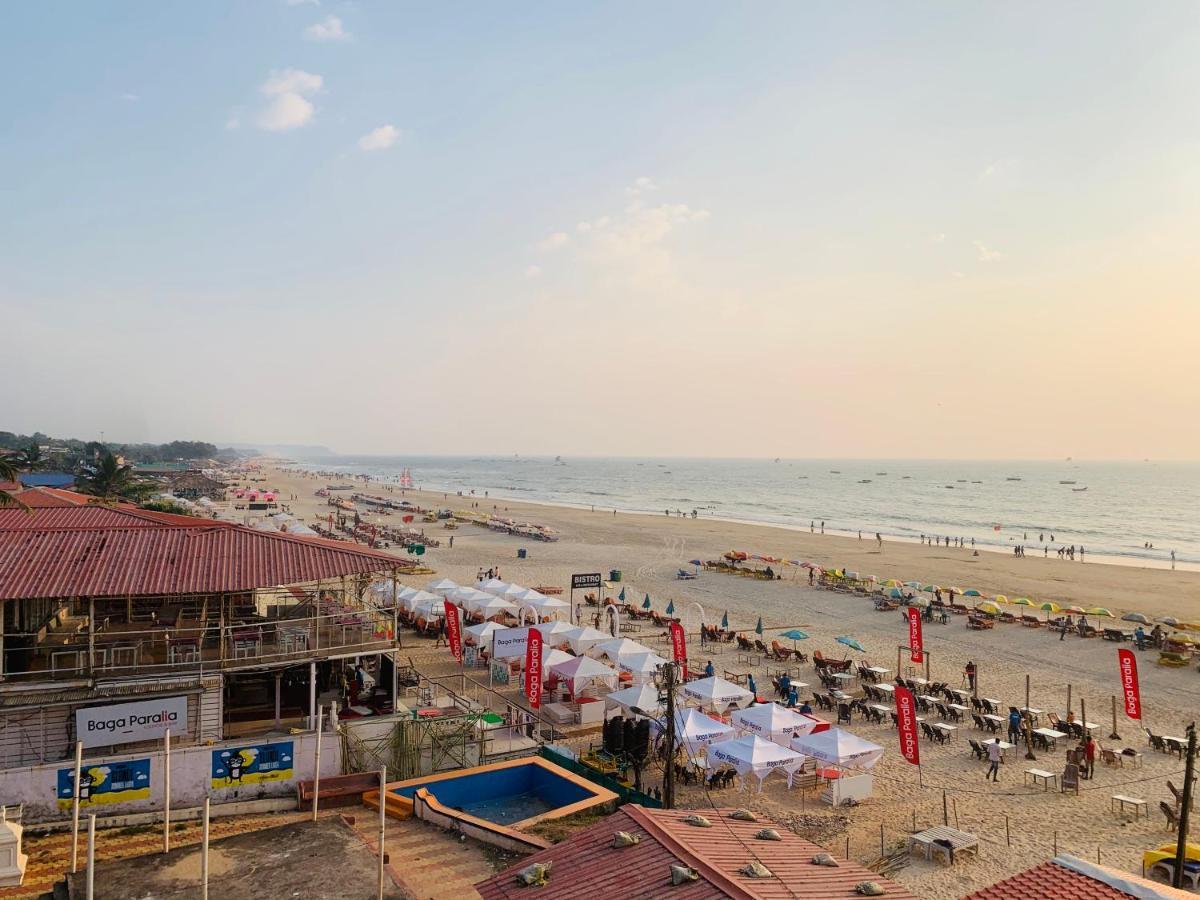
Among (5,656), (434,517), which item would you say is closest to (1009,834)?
(5,656)

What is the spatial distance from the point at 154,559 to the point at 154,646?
173 cm

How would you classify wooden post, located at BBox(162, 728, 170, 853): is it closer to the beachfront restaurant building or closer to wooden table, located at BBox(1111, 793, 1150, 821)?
the beachfront restaurant building

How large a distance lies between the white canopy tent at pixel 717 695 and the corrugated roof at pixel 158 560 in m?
9.16

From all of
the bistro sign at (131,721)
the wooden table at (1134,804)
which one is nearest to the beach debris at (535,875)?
the bistro sign at (131,721)

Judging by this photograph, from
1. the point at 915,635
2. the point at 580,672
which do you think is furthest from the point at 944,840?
the point at 915,635

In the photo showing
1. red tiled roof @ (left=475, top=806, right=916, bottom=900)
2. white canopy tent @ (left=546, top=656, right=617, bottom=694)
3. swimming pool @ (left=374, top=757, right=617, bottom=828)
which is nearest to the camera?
red tiled roof @ (left=475, top=806, right=916, bottom=900)

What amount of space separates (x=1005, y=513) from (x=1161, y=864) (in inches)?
4235

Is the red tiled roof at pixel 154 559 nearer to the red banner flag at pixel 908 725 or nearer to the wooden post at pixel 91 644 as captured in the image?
the wooden post at pixel 91 644

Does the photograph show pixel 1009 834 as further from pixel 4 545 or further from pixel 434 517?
pixel 434 517

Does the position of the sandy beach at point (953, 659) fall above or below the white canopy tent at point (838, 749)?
below

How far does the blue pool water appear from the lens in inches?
545

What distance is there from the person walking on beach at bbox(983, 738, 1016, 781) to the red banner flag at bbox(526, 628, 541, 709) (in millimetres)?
10428

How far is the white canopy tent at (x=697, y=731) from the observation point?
16906 millimetres

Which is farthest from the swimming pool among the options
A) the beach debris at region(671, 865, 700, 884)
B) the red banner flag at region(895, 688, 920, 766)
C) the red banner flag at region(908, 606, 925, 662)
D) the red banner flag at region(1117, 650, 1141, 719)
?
the red banner flag at region(1117, 650, 1141, 719)
